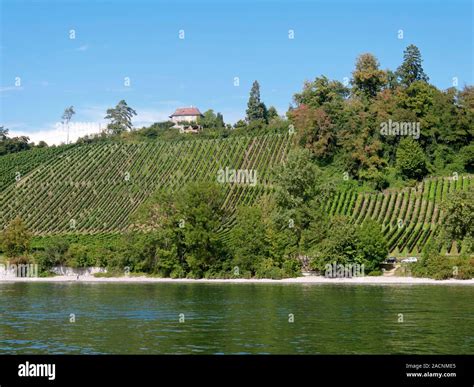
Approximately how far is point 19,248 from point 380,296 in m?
53.2

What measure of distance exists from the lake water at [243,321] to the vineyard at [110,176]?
169 ft

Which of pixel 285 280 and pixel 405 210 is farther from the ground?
pixel 405 210

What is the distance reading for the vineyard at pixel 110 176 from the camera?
11631 centimetres

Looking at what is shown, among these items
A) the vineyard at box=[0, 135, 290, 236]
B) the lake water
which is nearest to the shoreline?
the lake water

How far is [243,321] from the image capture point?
4197 cm

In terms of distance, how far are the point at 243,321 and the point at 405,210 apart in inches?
2376

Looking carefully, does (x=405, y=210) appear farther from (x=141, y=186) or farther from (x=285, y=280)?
(x=141, y=186)

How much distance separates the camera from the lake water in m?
33.3

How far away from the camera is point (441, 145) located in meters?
115

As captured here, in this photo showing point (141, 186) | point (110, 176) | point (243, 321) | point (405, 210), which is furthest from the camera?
point (110, 176)

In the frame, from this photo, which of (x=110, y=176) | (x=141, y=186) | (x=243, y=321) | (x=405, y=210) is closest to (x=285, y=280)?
(x=405, y=210)

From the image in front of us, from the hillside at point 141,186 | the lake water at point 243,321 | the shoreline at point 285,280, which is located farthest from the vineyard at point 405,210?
the lake water at point 243,321

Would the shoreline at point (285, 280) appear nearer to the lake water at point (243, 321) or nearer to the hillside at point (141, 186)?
the lake water at point (243, 321)
